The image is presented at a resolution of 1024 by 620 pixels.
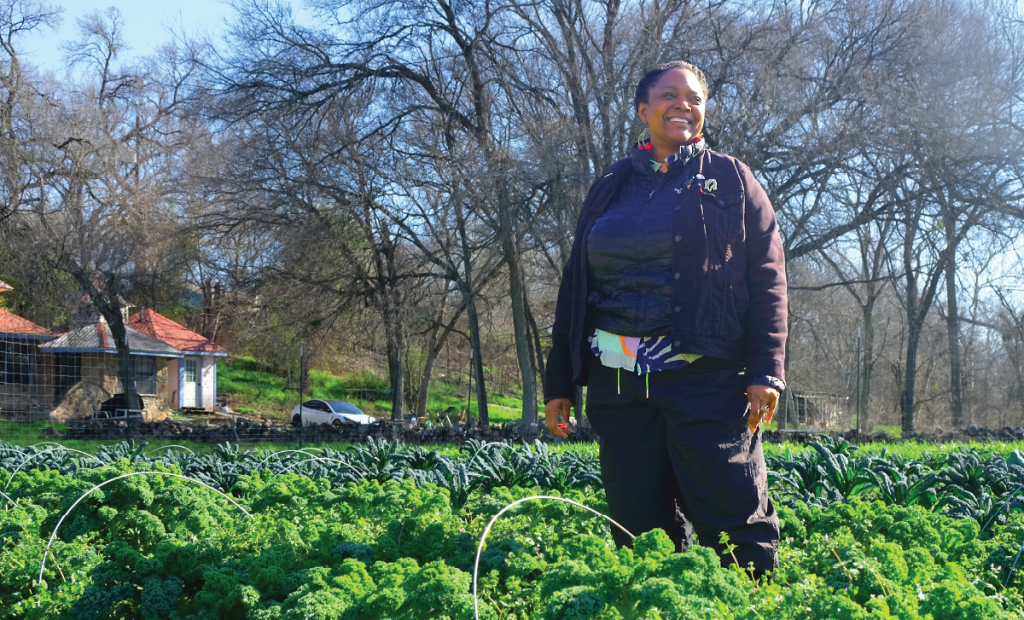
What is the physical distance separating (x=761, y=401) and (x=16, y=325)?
829 inches

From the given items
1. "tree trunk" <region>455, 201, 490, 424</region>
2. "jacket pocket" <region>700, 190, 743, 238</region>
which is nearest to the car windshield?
"tree trunk" <region>455, 201, 490, 424</region>

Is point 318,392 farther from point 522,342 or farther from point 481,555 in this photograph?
point 481,555

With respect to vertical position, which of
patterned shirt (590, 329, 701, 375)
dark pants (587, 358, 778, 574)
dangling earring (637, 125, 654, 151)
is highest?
dangling earring (637, 125, 654, 151)

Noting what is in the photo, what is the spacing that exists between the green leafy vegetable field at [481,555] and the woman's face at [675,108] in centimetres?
128

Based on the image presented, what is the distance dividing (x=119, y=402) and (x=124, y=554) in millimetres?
17917

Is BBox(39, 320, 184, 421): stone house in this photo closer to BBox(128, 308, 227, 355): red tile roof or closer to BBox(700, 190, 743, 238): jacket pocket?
BBox(128, 308, 227, 355): red tile roof

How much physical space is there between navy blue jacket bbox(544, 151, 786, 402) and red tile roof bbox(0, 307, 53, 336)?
60.3 ft

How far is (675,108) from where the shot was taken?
101 inches

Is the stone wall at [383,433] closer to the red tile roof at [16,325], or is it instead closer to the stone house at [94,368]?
the stone house at [94,368]

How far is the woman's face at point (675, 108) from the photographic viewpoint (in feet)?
8.41

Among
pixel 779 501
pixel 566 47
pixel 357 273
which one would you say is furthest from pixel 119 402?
pixel 779 501

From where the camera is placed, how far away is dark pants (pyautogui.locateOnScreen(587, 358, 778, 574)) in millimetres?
2281

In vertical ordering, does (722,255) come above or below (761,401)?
above

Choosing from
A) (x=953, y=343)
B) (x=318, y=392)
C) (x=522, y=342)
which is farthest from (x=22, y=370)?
(x=953, y=343)
